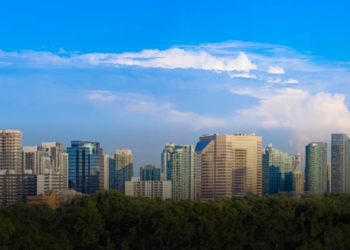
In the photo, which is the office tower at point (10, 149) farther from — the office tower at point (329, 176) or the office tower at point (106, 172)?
the office tower at point (329, 176)

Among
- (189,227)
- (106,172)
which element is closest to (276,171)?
(106,172)

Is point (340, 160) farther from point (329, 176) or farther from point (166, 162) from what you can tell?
point (166, 162)

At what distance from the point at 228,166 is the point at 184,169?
2.19 meters

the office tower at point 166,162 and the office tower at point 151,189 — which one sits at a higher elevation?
the office tower at point 166,162

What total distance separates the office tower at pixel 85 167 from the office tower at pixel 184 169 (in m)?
4.55

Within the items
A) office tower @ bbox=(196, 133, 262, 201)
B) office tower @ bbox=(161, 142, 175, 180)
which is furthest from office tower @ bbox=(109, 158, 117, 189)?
office tower @ bbox=(196, 133, 262, 201)

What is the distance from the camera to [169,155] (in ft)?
98.4

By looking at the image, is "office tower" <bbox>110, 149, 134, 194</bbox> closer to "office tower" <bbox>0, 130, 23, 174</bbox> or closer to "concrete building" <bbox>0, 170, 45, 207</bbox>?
"office tower" <bbox>0, 130, 23, 174</bbox>

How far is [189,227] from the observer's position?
39.5 ft

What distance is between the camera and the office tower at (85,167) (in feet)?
105

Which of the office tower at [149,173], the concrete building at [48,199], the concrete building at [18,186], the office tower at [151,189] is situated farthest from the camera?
the office tower at [149,173]

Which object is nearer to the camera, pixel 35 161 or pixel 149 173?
pixel 35 161

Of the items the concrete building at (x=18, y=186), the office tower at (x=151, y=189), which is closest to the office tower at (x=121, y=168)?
the office tower at (x=151, y=189)

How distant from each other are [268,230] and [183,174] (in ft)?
55.7
